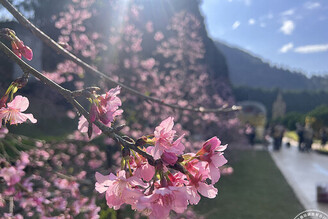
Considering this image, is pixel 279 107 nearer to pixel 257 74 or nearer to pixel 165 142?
pixel 257 74

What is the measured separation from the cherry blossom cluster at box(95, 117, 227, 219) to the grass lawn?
3.91 m

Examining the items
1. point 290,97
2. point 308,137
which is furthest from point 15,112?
point 290,97

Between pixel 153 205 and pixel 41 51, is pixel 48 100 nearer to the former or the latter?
pixel 41 51

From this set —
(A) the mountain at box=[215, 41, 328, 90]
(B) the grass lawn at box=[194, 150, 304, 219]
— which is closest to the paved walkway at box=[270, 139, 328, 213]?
(B) the grass lawn at box=[194, 150, 304, 219]

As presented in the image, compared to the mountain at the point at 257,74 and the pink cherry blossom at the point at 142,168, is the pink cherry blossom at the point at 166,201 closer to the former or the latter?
the pink cherry blossom at the point at 142,168

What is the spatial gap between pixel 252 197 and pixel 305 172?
3878 millimetres

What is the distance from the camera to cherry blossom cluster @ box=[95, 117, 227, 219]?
733mm

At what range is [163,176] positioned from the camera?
744 mm

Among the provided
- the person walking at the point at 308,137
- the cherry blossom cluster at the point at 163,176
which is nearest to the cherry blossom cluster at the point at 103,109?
the cherry blossom cluster at the point at 163,176

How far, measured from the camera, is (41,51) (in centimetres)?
1066

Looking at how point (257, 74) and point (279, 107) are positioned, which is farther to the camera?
point (257, 74)

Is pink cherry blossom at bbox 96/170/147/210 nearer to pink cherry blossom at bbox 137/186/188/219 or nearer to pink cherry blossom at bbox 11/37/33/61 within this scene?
pink cherry blossom at bbox 137/186/188/219

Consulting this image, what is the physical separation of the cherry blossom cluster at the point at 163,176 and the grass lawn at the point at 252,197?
3.91 meters

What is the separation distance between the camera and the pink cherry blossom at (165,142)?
74 centimetres
